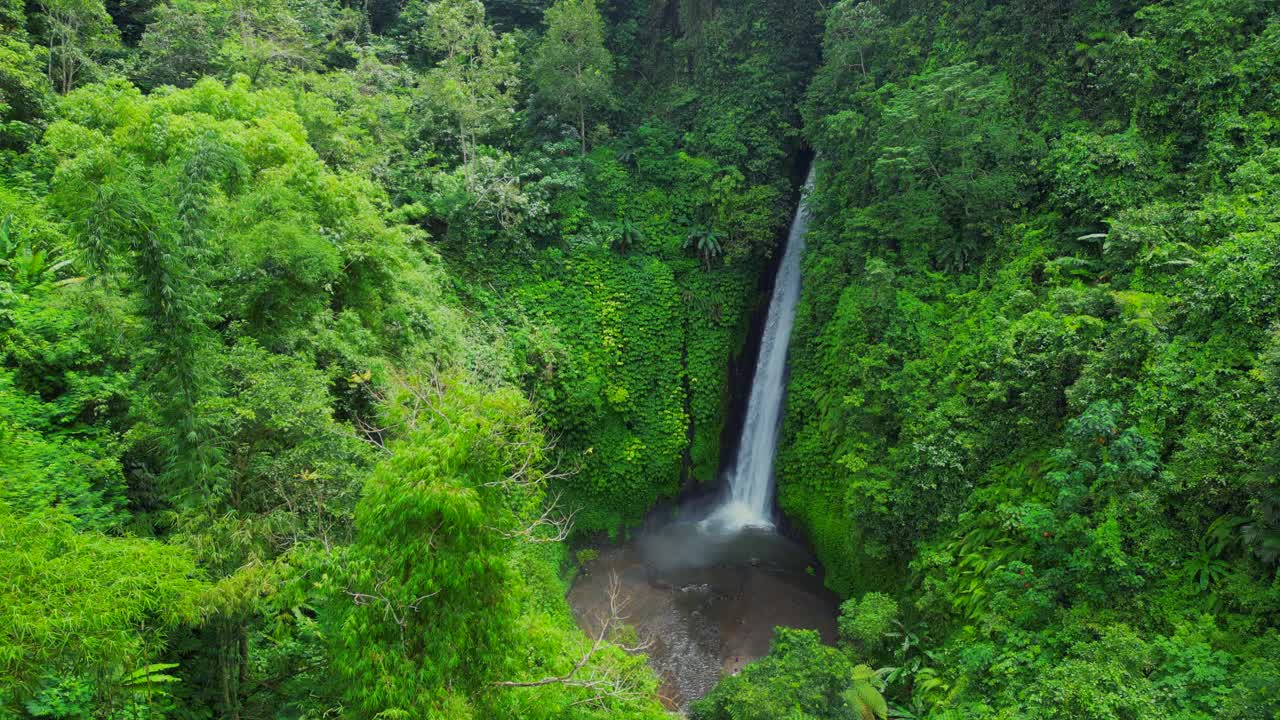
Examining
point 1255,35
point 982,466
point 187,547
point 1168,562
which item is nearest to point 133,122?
point 187,547

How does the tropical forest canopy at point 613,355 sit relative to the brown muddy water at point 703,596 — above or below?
above

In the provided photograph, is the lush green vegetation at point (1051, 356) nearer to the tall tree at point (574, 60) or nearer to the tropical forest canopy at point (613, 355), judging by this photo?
the tropical forest canopy at point (613, 355)

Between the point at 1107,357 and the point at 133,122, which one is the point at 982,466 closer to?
the point at 1107,357

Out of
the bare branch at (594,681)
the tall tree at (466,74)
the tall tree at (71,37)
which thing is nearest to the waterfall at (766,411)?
the tall tree at (466,74)

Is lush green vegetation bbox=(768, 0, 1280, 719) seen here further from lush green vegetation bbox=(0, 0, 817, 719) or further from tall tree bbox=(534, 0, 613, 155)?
tall tree bbox=(534, 0, 613, 155)

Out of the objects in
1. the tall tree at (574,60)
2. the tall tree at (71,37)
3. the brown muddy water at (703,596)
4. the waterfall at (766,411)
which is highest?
the tall tree at (574,60)
